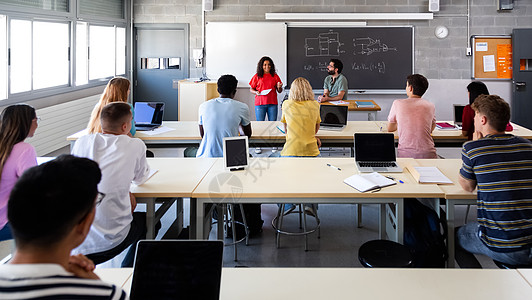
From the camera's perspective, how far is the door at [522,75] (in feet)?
23.6

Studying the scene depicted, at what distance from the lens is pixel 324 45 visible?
7.43m

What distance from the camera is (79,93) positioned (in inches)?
245

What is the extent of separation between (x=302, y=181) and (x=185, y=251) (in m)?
1.41

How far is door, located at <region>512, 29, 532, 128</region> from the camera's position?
7.20 metres

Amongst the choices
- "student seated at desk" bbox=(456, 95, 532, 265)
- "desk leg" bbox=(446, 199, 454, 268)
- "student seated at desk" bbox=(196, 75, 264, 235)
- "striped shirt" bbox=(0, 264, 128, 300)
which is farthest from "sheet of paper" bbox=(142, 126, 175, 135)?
"striped shirt" bbox=(0, 264, 128, 300)

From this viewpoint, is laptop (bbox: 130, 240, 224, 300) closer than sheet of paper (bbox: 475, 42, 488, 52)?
Yes

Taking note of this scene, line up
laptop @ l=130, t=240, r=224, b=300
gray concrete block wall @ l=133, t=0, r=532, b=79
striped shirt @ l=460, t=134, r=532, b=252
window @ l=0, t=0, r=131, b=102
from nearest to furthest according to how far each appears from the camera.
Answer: laptop @ l=130, t=240, r=224, b=300, striped shirt @ l=460, t=134, r=532, b=252, window @ l=0, t=0, r=131, b=102, gray concrete block wall @ l=133, t=0, r=532, b=79

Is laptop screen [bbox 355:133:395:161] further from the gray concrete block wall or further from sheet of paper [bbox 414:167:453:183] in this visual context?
the gray concrete block wall

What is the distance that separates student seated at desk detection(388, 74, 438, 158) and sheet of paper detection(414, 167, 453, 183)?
759mm

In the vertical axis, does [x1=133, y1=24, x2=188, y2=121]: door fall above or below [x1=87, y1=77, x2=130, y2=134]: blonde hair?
above

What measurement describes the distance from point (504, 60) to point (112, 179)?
23.6ft

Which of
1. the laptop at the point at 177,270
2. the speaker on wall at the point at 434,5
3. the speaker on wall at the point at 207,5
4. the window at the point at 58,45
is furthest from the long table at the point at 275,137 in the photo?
the speaker on wall at the point at 207,5

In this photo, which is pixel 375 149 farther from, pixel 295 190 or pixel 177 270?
pixel 177 270

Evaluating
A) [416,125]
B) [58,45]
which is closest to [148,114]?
[58,45]
